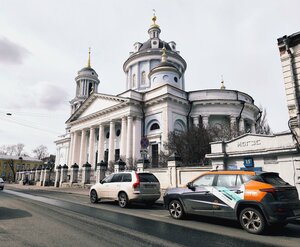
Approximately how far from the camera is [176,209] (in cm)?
770

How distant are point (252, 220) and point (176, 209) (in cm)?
249

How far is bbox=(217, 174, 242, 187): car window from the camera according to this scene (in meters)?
6.47

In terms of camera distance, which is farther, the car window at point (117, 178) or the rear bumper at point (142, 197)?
the car window at point (117, 178)

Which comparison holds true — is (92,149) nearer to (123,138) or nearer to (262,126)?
(123,138)

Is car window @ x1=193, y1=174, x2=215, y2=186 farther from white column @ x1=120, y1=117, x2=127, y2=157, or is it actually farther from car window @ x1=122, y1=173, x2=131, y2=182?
white column @ x1=120, y1=117, x2=127, y2=157

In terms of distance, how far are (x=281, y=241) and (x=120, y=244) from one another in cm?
348

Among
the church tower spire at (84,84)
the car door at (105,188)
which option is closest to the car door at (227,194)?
the car door at (105,188)

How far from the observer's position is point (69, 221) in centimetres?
705

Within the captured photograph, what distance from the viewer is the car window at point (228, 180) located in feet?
21.2

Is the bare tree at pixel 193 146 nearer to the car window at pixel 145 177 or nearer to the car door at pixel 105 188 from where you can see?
the car window at pixel 145 177

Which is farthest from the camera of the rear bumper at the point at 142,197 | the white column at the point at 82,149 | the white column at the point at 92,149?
the white column at the point at 82,149

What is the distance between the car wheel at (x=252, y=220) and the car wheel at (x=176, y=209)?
200cm

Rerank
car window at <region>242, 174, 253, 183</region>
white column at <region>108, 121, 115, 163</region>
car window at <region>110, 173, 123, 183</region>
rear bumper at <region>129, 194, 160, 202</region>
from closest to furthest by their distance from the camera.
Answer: car window at <region>242, 174, 253, 183</region>
rear bumper at <region>129, 194, 160, 202</region>
car window at <region>110, 173, 123, 183</region>
white column at <region>108, 121, 115, 163</region>

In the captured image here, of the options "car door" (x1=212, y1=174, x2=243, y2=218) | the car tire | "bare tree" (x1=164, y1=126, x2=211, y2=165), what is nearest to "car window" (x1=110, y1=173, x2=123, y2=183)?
the car tire
